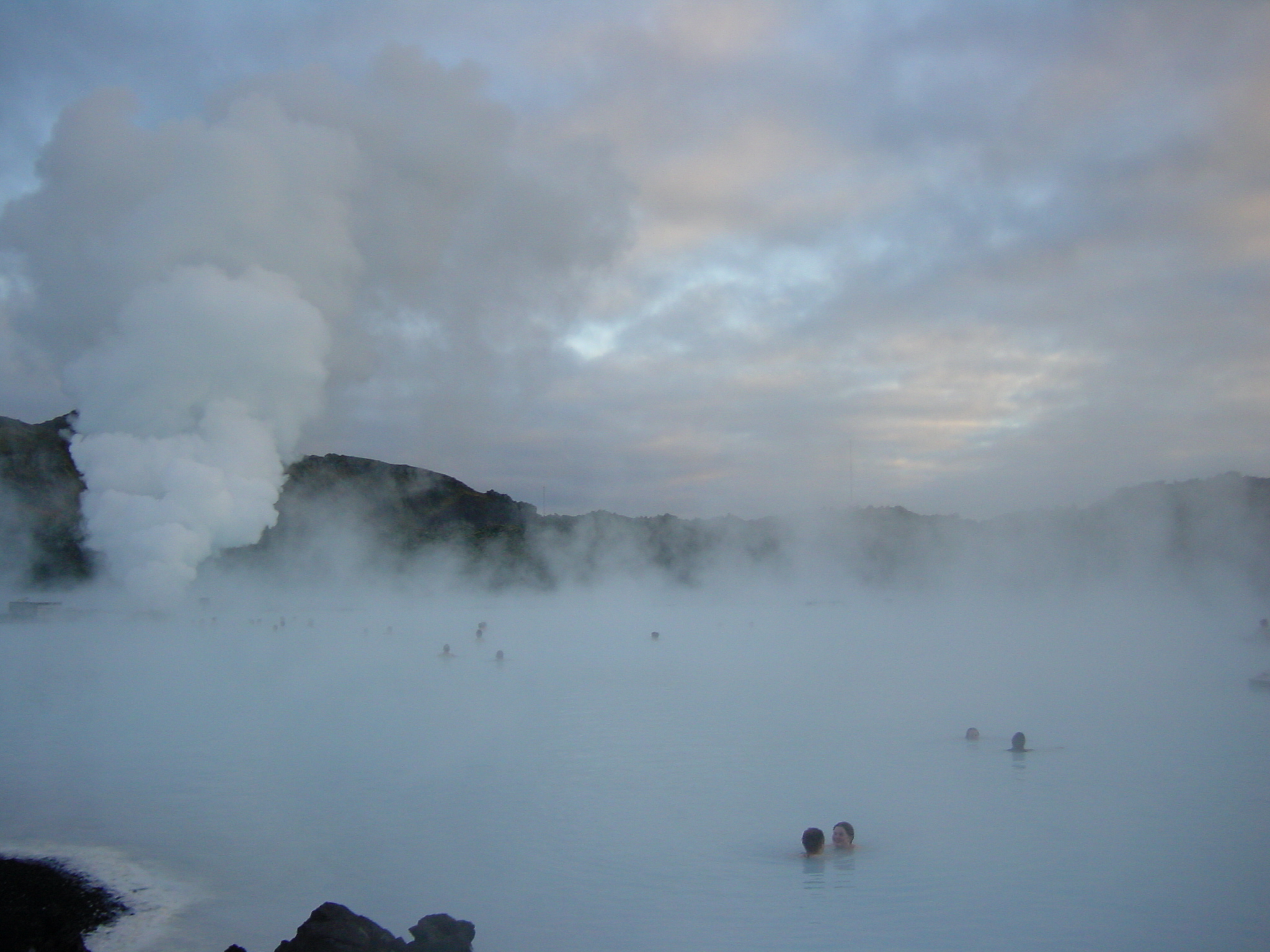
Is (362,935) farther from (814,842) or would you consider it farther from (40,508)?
(40,508)

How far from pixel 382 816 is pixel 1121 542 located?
34107mm

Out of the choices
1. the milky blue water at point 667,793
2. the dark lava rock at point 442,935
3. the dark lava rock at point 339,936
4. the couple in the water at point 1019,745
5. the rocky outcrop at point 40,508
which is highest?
the rocky outcrop at point 40,508

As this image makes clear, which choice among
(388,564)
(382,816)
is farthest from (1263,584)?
(388,564)

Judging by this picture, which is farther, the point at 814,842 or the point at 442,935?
the point at 814,842

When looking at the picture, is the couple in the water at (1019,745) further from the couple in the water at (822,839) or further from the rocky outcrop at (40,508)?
the rocky outcrop at (40,508)

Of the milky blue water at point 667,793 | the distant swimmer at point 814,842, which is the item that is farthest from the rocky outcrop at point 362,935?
the distant swimmer at point 814,842

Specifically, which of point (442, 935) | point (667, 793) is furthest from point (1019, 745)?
point (442, 935)

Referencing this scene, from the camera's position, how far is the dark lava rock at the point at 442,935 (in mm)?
4418

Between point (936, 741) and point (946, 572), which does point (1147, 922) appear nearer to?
point (936, 741)

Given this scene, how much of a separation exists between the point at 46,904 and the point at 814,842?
493 cm

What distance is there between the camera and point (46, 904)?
16.9 feet

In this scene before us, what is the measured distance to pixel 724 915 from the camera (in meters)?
5.60

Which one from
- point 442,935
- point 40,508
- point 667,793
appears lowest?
point 667,793

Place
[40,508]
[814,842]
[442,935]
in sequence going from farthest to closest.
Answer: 1. [40,508]
2. [814,842]
3. [442,935]
